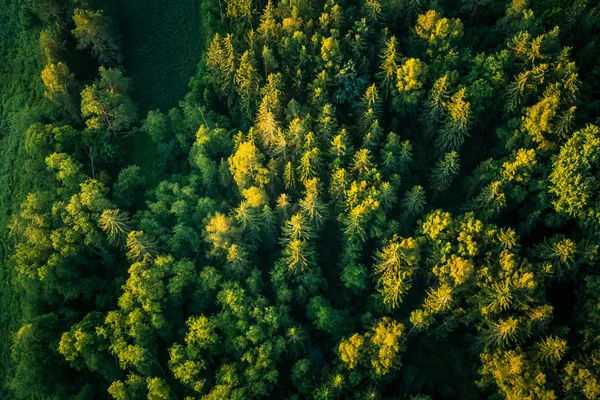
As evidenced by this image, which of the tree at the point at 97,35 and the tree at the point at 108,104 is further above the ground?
the tree at the point at 97,35

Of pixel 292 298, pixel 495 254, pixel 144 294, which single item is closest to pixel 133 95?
pixel 144 294

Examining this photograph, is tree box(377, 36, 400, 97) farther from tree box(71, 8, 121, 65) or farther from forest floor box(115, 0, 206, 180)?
tree box(71, 8, 121, 65)

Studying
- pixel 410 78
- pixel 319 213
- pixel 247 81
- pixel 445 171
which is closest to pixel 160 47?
pixel 247 81

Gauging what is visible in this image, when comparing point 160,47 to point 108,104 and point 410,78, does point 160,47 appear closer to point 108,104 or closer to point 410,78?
point 108,104

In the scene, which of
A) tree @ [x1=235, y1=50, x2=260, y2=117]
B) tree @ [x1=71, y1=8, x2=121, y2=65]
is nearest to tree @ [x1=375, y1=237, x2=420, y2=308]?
tree @ [x1=235, y1=50, x2=260, y2=117]

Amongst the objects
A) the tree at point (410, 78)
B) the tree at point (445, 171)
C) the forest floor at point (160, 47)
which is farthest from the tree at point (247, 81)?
the tree at point (445, 171)

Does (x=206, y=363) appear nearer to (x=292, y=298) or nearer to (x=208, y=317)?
(x=208, y=317)

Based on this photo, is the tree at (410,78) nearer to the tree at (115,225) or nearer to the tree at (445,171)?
the tree at (445,171)
